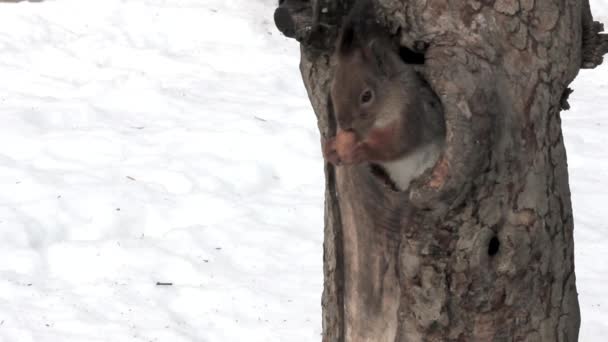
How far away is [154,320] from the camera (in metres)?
4.36

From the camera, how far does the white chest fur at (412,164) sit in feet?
7.39

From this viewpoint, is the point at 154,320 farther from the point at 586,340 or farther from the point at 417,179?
the point at 417,179

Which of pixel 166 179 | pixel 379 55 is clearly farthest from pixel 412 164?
pixel 166 179

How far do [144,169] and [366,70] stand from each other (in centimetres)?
374

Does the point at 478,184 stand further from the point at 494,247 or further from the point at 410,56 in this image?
the point at 410,56

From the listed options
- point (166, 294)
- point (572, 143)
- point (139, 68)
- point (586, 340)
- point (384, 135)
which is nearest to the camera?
point (384, 135)

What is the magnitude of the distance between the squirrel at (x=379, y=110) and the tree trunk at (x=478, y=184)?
0.04 meters

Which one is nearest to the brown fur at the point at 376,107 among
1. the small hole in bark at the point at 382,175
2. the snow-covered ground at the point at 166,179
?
the small hole in bark at the point at 382,175

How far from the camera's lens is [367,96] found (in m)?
2.25

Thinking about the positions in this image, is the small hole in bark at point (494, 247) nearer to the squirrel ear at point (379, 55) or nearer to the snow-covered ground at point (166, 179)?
the squirrel ear at point (379, 55)

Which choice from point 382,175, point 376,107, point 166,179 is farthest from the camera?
point 166,179

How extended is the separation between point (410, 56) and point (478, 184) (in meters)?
0.34

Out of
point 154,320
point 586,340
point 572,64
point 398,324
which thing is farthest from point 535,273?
point 154,320

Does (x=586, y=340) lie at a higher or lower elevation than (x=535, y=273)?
lower
